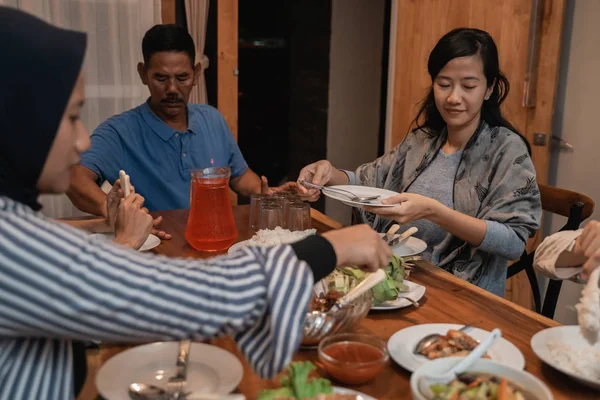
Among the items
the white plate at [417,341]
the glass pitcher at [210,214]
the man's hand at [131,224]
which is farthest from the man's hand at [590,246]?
the man's hand at [131,224]

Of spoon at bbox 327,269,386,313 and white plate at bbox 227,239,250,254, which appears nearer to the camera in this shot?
spoon at bbox 327,269,386,313

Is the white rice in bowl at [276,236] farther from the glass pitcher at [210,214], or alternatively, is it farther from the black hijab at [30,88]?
the black hijab at [30,88]

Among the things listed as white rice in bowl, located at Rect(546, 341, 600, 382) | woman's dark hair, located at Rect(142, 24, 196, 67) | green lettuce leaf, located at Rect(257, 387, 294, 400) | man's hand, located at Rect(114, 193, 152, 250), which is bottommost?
white rice in bowl, located at Rect(546, 341, 600, 382)

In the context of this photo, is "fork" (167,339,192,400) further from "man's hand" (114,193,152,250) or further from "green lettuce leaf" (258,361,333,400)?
"man's hand" (114,193,152,250)

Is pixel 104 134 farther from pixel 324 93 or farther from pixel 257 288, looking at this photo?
pixel 324 93

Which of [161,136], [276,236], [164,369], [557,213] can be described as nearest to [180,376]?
[164,369]

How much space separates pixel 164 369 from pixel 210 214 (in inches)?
26.1

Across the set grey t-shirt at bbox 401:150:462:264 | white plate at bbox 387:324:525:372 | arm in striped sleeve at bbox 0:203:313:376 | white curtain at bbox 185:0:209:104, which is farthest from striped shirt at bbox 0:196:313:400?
white curtain at bbox 185:0:209:104

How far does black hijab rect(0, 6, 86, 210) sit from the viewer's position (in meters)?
0.75

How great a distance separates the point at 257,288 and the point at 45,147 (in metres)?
0.34

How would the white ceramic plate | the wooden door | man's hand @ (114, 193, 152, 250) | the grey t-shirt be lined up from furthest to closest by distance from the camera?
the wooden door
the grey t-shirt
man's hand @ (114, 193, 152, 250)
the white ceramic plate

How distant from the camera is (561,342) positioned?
3.64 ft

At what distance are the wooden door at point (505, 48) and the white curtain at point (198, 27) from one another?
45.5 inches

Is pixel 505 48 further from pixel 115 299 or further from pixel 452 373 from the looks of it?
pixel 115 299
